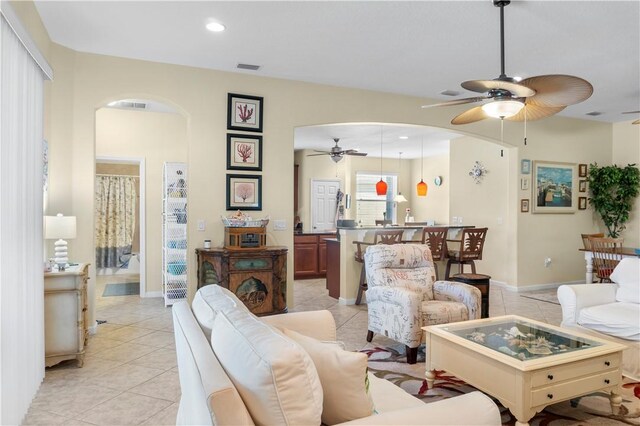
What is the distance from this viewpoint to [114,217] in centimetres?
855

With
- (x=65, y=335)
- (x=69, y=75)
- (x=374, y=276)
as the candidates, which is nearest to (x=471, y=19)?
(x=374, y=276)

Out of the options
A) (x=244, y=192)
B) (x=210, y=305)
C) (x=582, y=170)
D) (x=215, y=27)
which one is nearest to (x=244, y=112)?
(x=244, y=192)

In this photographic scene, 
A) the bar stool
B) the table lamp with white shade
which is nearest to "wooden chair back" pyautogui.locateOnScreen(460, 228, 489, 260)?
the bar stool

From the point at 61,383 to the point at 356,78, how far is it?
4.20 metres

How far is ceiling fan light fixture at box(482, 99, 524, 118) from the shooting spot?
322 cm

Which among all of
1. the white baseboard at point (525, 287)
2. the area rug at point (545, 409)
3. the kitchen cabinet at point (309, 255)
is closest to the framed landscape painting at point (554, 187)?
the white baseboard at point (525, 287)

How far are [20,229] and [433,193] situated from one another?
9.47m

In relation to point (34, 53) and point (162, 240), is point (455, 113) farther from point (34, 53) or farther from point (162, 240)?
point (34, 53)

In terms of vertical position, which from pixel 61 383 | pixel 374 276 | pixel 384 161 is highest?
pixel 384 161

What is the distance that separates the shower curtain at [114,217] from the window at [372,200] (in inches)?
211

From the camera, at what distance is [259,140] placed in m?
5.09

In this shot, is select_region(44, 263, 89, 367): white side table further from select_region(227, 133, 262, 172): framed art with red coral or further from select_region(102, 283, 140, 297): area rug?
select_region(102, 283, 140, 297): area rug

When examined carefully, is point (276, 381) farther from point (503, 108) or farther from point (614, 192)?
point (614, 192)

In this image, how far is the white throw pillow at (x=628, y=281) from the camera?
3598mm
